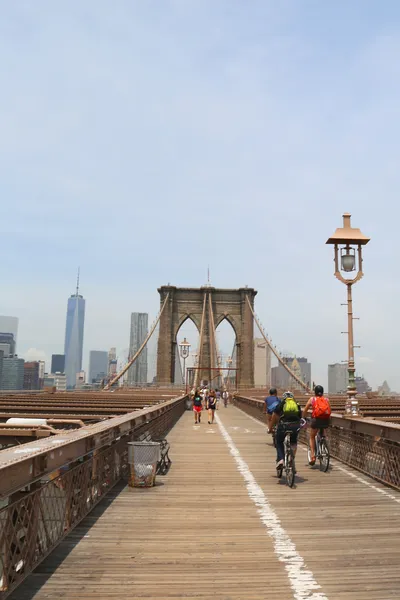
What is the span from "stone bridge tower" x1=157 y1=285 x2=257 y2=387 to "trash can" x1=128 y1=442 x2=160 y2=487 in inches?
3205

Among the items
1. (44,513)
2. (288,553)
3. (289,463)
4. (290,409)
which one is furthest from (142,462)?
(288,553)

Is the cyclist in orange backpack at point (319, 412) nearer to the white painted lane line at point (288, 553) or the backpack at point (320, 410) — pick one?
the backpack at point (320, 410)

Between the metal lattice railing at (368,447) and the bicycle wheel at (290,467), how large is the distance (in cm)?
150

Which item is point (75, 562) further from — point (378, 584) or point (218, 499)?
point (218, 499)

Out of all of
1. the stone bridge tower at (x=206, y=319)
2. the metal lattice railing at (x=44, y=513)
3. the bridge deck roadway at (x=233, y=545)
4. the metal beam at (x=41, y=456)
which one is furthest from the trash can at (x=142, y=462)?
the stone bridge tower at (x=206, y=319)

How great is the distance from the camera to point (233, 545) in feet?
16.9

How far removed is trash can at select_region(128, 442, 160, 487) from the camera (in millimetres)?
7992

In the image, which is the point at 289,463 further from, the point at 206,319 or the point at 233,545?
the point at 206,319

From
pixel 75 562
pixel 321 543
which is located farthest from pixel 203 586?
pixel 321 543

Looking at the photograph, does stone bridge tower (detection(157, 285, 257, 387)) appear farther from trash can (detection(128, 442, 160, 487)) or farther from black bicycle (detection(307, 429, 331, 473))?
trash can (detection(128, 442, 160, 487))

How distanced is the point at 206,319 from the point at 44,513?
3583 inches

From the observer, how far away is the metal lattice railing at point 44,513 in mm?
3814

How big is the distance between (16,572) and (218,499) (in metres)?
3.87

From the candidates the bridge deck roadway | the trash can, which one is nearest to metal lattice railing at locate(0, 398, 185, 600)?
the bridge deck roadway
